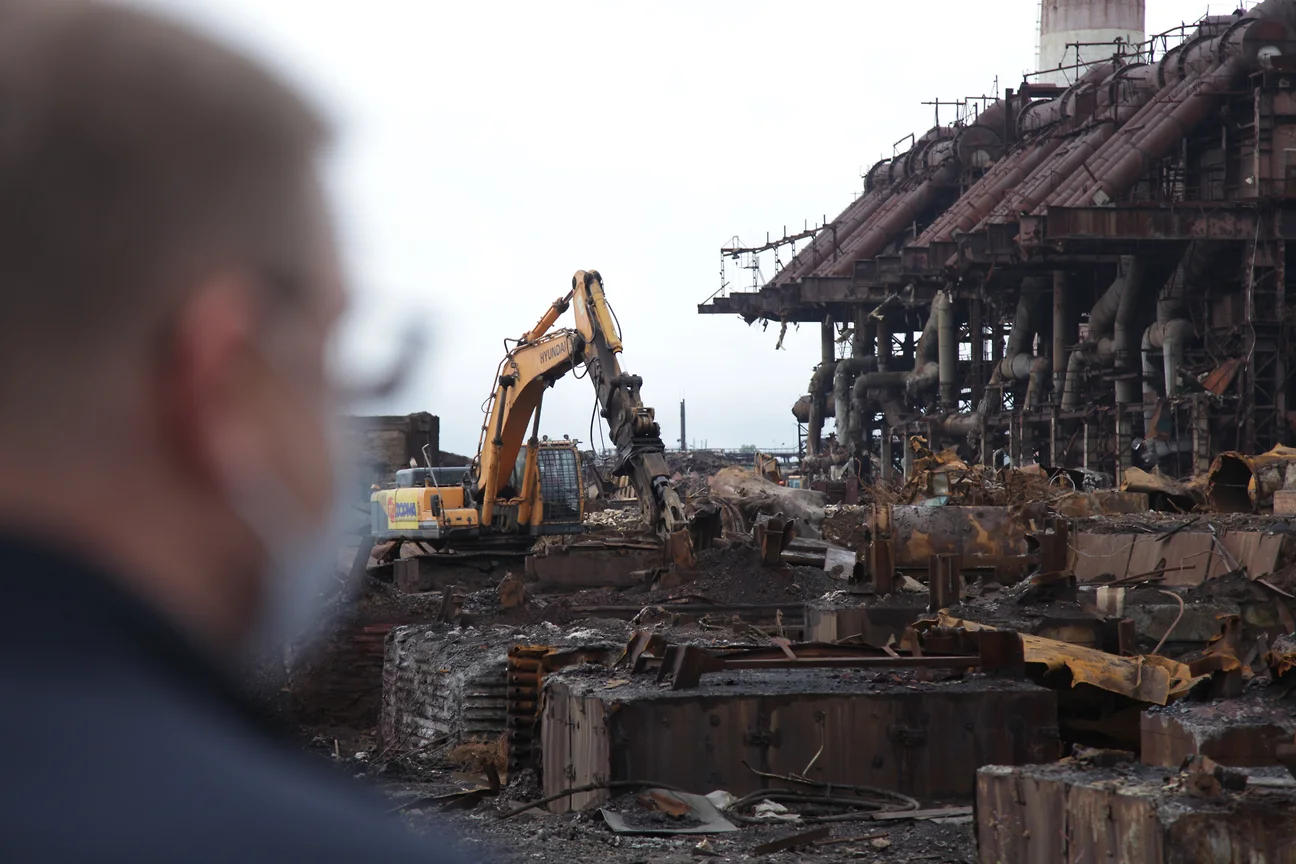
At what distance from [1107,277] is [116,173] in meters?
50.5

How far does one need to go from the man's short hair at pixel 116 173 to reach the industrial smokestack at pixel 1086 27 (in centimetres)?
6492

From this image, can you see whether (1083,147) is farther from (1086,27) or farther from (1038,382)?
(1086,27)

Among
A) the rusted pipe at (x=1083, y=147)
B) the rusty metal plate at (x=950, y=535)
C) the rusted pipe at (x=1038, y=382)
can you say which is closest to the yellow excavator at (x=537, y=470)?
the rusty metal plate at (x=950, y=535)

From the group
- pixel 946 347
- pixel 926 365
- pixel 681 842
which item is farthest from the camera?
pixel 926 365

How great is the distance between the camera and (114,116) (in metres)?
1.02

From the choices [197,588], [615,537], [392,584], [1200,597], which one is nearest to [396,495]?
[392,584]

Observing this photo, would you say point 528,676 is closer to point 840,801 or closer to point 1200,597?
point 840,801

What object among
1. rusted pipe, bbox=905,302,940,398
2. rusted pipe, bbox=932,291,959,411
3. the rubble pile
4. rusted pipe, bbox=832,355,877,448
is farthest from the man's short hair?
rusted pipe, bbox=832,355,877,448

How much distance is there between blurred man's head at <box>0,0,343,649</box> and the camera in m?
1.00

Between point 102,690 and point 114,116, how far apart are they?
367 mm

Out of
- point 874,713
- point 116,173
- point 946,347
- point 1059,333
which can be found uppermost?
point 946,347

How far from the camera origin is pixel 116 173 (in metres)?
1.02

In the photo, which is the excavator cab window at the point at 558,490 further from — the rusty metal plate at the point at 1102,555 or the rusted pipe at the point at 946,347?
the rusted pipe at the point at 946,347

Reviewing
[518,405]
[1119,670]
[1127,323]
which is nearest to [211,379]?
[1119,670]
